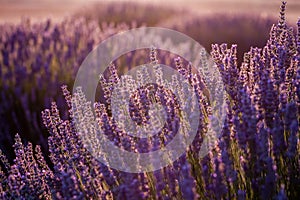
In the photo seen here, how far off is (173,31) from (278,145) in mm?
8672

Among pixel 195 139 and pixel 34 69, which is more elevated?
pixel 34 69

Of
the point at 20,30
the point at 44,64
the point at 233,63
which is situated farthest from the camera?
the point at 20,30

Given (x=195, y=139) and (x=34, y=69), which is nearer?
(x=195, y=139)

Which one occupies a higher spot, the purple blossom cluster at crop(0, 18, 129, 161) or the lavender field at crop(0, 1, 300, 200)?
the purple blossom cluster at crop(0, 18, 129, 161)

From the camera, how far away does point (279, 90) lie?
2.45m

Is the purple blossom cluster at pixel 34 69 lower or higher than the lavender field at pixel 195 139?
higher

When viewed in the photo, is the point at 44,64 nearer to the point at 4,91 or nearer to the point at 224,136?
the point at 4,91

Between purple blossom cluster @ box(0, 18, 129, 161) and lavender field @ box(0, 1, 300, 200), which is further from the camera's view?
purple blossom cluster @ box(0, 18, 129, 161)

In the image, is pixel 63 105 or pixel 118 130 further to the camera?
pixel 63 105

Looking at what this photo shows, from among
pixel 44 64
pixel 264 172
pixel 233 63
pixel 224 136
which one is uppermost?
pixel 44 64

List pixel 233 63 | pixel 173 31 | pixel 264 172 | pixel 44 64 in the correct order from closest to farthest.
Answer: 1. pixel 264 172
2. pixel 233 63
3. pixel 44 64
4. pixel 173 31

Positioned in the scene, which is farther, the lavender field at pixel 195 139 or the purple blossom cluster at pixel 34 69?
the purple blossom cluster at pixel 34 69

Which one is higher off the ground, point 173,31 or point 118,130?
point 173,31

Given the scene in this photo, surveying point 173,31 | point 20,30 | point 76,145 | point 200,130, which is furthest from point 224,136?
point 173,31
